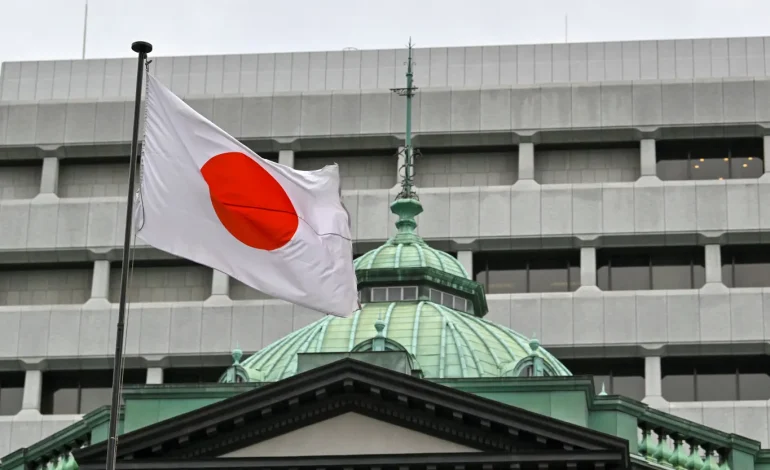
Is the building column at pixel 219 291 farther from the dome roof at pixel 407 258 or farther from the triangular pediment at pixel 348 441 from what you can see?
the triangular pediment at pixel 348 441

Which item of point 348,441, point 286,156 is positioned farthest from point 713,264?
point 348,441

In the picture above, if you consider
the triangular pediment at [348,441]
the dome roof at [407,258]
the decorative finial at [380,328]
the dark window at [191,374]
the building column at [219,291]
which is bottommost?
the triangular pediment at [348,441]

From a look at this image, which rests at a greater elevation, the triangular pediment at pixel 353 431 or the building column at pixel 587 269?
the building column at pixel 587 269

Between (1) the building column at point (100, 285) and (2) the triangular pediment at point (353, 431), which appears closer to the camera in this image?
(2) the triangular pediment at point (353, 431)

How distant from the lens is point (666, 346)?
79062 mm

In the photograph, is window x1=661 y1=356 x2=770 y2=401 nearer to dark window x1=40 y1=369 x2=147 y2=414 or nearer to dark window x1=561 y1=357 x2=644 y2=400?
dark window x1=561 y1=357 x2=644 y2=400

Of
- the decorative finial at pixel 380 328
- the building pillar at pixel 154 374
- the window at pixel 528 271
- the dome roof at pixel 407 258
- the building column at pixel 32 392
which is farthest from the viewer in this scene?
the window at pixel 528 271

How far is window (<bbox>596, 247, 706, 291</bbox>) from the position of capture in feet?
268

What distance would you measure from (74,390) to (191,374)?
177 inches

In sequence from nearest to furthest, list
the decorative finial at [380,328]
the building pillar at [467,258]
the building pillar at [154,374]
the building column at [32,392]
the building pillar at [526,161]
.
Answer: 1. the decorative finial at [380,328]
2. the building pillar at [467,258]
3. the building pillar at [154,374]
4. the building column at [32,392]
5. the building pillar at [526,161]

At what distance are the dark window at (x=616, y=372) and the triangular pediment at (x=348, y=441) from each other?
3369 cm

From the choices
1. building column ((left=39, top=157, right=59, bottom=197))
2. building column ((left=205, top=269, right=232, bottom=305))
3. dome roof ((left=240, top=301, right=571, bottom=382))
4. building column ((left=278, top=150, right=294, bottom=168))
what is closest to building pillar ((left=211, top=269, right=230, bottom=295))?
building column ((left=205, top=269, right=232, bottom=305))

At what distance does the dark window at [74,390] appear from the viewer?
83.1 meters

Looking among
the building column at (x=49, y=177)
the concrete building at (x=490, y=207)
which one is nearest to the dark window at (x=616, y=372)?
the concrete building at (x=490, y=207)
